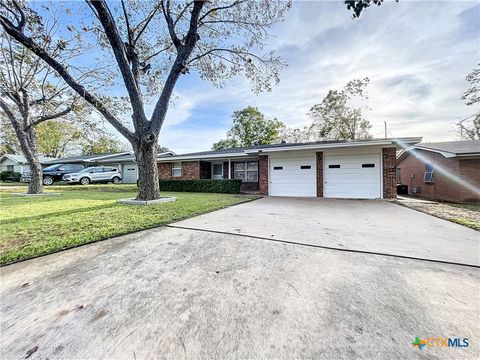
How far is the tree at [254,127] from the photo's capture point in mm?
29047

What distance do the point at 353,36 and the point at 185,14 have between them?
690 centimetres

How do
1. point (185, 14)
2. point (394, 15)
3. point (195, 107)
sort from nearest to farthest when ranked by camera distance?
point (394, 15) → point (185, 14) → point (195, 107)

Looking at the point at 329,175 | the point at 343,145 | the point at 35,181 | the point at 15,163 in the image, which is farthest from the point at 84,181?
the point at 343,145

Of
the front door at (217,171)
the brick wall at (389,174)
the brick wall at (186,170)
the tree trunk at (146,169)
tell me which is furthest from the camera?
the front door at (217,171)

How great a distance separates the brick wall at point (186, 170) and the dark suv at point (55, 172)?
10.0 m

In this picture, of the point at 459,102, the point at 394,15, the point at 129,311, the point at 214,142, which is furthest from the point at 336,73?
the point at 214,142

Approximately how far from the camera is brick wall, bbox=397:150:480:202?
30.8ft

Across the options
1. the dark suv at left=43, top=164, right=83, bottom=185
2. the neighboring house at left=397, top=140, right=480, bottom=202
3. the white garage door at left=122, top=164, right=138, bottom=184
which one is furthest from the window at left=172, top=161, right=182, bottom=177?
the neighboring house at left=397, top=140, right=480, bottom=202

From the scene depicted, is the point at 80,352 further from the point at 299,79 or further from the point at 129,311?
the point at 299,79

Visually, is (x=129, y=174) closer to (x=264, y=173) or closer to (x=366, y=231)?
(x=264, y=173)

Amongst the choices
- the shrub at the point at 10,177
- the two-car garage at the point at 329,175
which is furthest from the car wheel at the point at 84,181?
the two-car garage at the point at 329,175

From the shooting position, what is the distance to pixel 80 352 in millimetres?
1345

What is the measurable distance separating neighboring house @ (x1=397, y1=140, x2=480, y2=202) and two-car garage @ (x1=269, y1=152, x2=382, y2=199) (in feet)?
13.7

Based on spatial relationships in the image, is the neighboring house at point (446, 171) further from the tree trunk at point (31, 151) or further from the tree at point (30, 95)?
the tree trunk at point (31, 151)
